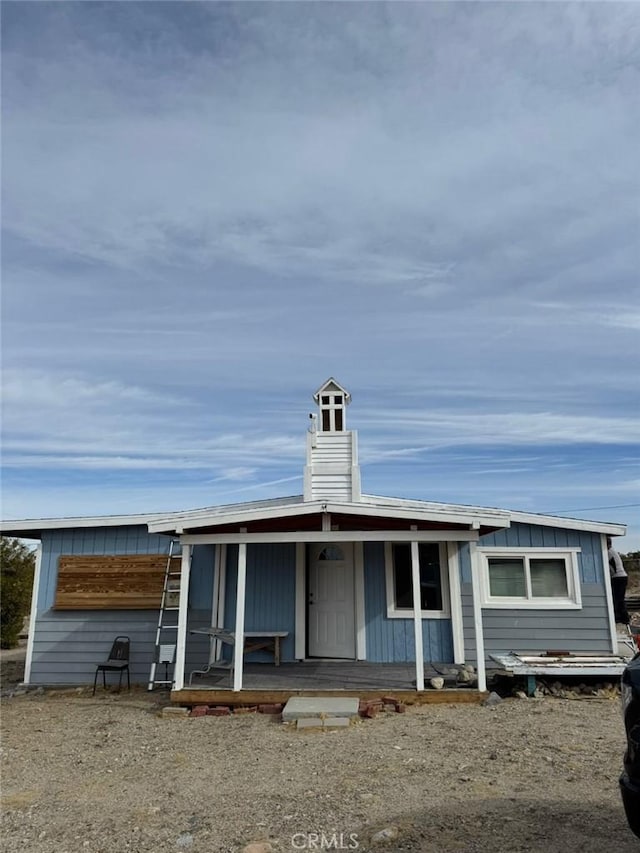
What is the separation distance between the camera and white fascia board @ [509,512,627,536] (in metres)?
9.48

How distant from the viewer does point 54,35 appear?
7.34 m

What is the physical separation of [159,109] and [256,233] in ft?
9.85

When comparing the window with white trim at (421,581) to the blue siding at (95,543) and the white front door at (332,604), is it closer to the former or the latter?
the white front door at (332,604)

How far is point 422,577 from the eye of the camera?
9492 millimetres

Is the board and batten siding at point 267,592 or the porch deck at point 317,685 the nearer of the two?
the porch deck at point 317,685

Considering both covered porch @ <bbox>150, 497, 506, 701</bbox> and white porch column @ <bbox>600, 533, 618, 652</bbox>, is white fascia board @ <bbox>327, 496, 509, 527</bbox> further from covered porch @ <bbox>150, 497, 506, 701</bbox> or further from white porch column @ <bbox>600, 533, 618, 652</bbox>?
white porch column @ <bbox>600, 533, 618, 652</bbox>

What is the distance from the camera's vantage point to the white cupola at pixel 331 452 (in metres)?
10.4

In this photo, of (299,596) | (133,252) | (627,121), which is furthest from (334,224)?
(299,596)

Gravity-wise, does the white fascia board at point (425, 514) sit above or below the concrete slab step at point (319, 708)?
above

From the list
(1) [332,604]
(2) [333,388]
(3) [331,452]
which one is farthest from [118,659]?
(2) [333,388]

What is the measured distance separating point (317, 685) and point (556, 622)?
4201 millimetres

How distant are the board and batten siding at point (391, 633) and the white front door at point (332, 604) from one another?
280 millimetres

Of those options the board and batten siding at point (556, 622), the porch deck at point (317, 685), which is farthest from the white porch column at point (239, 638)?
the board and batten siding at point (556, 622)

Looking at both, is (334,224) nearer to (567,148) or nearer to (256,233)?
(256,233)
